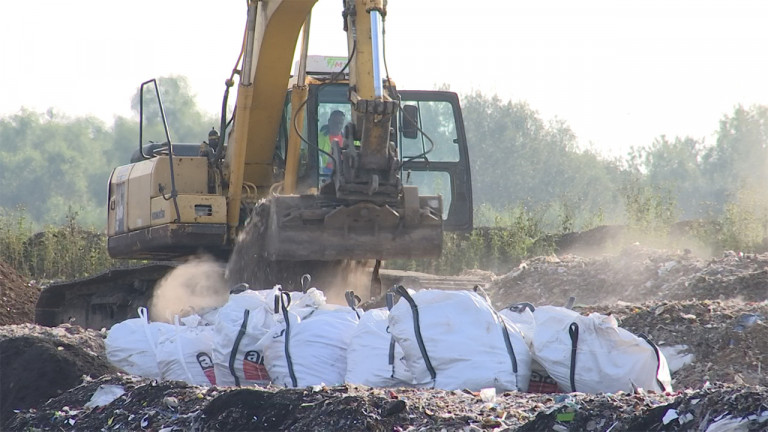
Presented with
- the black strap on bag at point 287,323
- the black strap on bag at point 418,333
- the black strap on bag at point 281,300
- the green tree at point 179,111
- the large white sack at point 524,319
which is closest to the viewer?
the black strap on bag at point 418,333

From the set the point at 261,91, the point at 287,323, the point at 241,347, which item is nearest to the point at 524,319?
the point at 287,323

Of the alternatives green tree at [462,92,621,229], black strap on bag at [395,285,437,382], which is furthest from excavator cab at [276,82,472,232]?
green tree at [462,92,621,229]

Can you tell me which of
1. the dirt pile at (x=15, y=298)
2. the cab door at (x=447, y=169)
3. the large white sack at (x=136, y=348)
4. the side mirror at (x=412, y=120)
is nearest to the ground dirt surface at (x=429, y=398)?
the large white sack at (x=136, y=348)

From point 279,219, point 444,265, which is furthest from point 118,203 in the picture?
point 444,265

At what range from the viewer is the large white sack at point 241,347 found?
6797mm

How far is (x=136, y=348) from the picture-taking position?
291 inches

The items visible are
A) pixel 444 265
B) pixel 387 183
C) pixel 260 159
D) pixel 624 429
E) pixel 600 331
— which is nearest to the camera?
pixel 624 429

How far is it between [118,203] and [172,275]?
36.8 inches

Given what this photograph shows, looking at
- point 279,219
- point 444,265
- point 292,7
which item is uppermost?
point 292,7

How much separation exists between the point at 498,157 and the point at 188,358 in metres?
42.8

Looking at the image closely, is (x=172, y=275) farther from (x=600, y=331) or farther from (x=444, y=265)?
(x=444, y=265)

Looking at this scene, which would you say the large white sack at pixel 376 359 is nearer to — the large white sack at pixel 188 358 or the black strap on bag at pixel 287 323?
the black strap on bag at pixel 287 323

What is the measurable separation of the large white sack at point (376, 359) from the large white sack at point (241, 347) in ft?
2.04

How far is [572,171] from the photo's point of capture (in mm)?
51688
